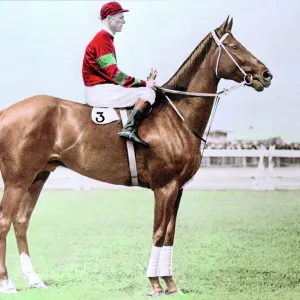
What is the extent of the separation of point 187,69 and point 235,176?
2.19m

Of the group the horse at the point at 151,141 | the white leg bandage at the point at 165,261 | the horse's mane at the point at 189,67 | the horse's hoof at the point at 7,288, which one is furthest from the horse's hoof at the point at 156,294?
the horse's mane at the point at 189,67

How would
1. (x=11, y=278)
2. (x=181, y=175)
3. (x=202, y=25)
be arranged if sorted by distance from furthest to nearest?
1. (x=202, y=25)
2. (x=11, y=278)
3. (x=181, y=175)

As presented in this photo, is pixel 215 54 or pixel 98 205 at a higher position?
pixel 215 54

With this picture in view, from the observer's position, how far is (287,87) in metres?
3.62

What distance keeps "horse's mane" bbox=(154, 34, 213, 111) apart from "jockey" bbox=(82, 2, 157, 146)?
0.38 ft

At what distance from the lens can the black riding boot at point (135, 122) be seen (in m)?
3.06

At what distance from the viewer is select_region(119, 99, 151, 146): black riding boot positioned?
306cm

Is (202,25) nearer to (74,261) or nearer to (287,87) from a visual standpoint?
(287,87)

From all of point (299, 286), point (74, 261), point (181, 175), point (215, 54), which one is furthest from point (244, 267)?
point (215, 54)

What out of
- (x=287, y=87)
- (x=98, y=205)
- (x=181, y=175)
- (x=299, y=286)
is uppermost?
(x=287, y=87)

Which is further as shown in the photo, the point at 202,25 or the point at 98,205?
the point at 98,205

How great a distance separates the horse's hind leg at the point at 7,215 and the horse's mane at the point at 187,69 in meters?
0.95

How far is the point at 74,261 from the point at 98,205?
690 millimetres

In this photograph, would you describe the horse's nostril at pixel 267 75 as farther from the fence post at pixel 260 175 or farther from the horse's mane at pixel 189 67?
the fence post at pixel 260 175
